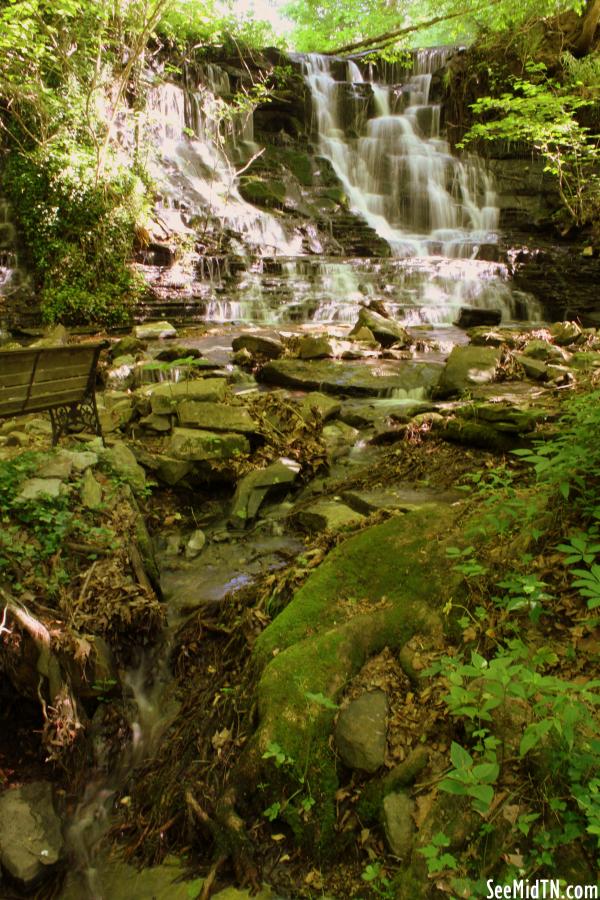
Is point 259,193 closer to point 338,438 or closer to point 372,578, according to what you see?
point 338,438

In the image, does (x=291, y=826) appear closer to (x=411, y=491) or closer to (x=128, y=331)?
(x=411, y=491)

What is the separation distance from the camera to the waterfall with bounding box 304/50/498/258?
18.2 metres

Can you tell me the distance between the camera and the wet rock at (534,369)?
7.34 metres

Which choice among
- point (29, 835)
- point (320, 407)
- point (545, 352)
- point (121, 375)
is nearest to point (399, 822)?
point (29, 835)

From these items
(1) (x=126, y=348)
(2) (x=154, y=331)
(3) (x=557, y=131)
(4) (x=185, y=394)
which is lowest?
(4) (x=185, y=394)

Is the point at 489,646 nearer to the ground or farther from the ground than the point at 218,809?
farther from the ground

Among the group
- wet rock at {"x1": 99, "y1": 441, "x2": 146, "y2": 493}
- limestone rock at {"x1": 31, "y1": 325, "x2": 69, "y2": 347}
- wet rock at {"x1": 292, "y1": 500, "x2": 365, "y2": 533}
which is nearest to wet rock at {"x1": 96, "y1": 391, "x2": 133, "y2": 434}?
wet rock at {"x1": 99, "y1": 441, "x2": 146, "y2": 493}

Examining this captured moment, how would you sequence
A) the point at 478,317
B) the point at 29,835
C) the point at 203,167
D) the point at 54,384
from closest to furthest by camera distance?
the point at 29,835 < the point at 54,384 < the point at 478,317 < the point at 203,167

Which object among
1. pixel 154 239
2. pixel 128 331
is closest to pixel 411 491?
pixel 128 331

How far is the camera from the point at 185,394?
6.47m

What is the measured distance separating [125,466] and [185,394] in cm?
206

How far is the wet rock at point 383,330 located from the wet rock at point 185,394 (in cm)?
447

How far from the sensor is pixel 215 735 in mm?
2797

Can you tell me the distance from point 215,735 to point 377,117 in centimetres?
2379
